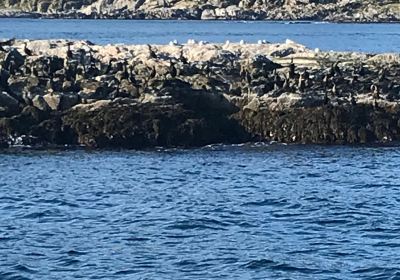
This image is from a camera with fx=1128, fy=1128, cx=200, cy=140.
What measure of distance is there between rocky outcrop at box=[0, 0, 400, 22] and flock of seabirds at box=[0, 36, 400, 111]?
5261 inches

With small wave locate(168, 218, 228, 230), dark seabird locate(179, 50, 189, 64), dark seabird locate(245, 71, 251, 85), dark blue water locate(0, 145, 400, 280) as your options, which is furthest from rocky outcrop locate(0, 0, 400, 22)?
small wave locate(168, 218, 228, 230)

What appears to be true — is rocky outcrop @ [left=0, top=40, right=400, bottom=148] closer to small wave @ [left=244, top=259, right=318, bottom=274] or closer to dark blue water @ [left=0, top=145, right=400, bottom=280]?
dark blue water @ [left=0, top=145, right=400, bottom=280]

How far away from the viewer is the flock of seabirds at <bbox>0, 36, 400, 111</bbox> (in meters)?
39.0

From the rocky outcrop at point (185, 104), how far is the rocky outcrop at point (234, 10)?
135796 mm

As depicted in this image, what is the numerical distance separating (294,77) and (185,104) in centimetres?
550

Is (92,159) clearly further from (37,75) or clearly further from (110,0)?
(110,0)

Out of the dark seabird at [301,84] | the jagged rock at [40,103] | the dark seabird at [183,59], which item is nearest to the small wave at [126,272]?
the jagged rock at [40,103]

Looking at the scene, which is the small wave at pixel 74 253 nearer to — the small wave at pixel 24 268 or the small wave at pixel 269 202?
the small wave at pixel 24 268

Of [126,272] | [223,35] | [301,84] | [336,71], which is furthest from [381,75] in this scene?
[223,35]

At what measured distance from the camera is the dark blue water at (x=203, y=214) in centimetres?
2142

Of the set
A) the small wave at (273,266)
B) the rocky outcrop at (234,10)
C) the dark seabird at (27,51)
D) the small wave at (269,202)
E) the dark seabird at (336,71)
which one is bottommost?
the rocky outcrop at (234,10)

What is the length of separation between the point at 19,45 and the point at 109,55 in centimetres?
531

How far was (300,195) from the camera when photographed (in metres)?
28.4

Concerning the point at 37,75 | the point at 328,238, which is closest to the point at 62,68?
the point at 37,75
